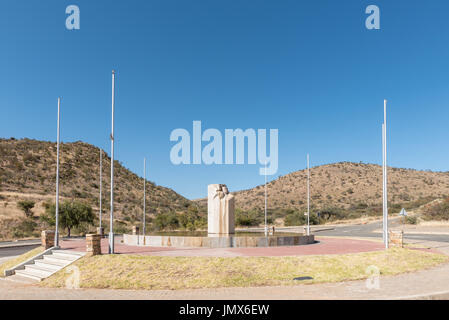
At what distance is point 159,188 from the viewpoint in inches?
3223

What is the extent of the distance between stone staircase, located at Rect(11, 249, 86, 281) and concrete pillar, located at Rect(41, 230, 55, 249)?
763 millimetres

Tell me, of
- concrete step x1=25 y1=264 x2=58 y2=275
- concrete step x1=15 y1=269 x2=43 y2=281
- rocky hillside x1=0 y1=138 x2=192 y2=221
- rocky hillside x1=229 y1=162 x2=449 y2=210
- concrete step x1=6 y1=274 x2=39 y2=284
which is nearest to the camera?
concrete step x1=6 y1=274 x2=39 y2=284

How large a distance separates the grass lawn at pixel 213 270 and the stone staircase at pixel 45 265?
2.14 feet

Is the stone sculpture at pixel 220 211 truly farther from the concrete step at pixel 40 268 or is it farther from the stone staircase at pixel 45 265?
the concrete step at pixel 40 268

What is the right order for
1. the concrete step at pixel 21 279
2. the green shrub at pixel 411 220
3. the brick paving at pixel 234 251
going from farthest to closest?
the green shrub at pixel 411 220 → the brick paving at pixel 234 251 → the concrete step at pixel 21 279

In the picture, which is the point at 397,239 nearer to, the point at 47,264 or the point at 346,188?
the point at 47,264

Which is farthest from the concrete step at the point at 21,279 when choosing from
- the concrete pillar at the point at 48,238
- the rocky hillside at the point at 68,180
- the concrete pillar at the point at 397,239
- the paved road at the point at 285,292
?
the rocky hillside at the point at 68,180

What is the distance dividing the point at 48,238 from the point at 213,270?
8804mm

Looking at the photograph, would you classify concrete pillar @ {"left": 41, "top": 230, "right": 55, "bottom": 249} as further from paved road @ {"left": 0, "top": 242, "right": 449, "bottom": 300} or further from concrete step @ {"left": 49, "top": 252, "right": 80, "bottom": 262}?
paved road @ {"left": 0, "top": 242, "right": 449, "bottom": 300}

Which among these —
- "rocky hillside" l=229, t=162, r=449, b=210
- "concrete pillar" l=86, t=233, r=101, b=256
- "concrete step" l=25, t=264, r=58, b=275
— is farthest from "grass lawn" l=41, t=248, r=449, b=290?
"rocky hillside" l=229, t=162, r=449, b=210

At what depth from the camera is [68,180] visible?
63000 mm

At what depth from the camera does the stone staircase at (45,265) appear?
14.0m

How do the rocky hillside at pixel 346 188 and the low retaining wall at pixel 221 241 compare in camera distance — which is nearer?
the low retaining wall at pixel 221 241

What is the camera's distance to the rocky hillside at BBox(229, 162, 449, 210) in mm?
79375
